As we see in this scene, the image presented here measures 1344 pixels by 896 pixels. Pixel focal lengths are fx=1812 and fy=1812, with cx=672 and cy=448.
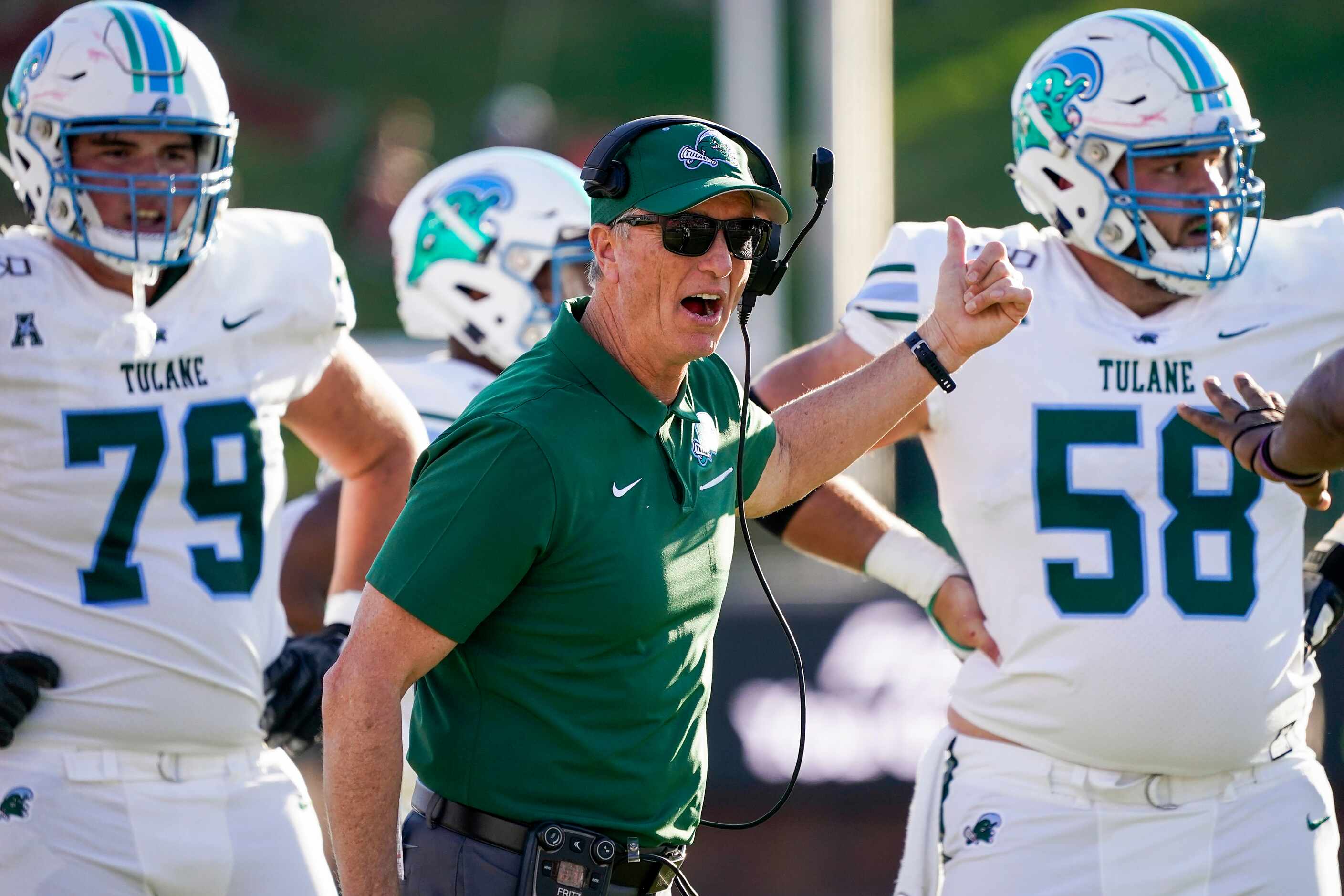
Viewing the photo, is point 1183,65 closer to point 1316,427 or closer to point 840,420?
point 1316,427

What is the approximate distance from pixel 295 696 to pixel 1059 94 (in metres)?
2.06

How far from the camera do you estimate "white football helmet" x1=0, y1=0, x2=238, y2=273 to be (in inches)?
142

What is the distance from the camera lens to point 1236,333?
3.67 meters

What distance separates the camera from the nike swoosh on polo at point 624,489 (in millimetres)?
2713

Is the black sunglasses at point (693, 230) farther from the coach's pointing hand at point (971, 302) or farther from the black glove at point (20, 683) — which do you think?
the black glove at point (20, 683)

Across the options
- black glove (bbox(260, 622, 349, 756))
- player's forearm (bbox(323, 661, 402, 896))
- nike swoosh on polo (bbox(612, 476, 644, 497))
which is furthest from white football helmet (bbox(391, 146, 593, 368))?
player's forearm (bbox(323, 661, 402, 896))

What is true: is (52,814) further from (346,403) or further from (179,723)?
(346,403)

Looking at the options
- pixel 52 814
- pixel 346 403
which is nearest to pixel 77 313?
pixel 346 403

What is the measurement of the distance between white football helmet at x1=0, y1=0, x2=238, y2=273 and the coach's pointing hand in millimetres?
1542

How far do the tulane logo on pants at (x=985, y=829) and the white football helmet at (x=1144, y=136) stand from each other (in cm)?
115

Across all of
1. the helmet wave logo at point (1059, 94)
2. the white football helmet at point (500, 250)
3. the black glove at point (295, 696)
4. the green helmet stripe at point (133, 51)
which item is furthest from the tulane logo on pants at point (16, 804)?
the helmet wave logo at point (1059, 94)

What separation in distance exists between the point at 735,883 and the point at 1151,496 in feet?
11.8

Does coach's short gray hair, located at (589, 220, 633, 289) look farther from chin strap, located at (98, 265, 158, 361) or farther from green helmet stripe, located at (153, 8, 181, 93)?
green helmet stripe, located at (153, 8, 181, 93)

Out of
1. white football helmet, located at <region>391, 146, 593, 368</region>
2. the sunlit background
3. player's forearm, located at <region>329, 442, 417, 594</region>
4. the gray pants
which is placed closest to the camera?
the gray pants
